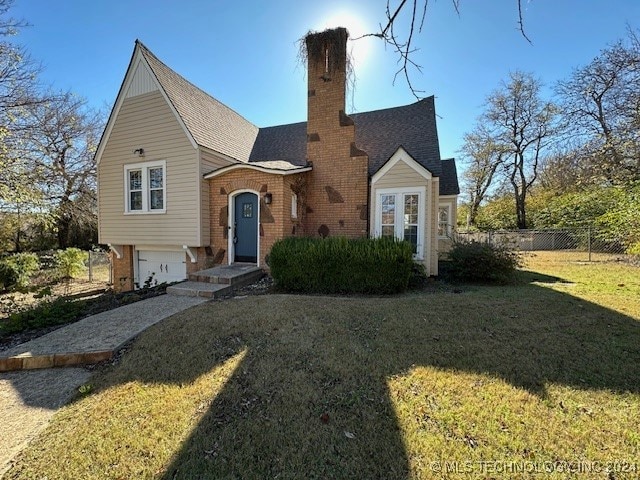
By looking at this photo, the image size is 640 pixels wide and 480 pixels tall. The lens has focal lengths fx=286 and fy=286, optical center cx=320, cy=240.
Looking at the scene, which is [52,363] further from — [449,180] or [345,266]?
[449,180]

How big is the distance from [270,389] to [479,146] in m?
28.8

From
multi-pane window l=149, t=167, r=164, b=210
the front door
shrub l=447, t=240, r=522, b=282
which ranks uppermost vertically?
multi-pane window l=149, t=167, r=164, b=210

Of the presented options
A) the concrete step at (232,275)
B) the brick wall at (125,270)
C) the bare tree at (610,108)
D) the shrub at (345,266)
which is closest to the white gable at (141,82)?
the brick wall at (125,270)

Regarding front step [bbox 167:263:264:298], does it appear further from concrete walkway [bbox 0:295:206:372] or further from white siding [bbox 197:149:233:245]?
white siding [bbox 197:149:233:245]

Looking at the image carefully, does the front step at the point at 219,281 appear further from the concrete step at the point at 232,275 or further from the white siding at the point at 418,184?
the white siding at the point at 418,184

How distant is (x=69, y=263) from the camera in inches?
578

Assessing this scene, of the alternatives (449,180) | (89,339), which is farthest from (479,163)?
(89,339)

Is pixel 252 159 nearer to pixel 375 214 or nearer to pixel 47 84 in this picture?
pixel 375 214

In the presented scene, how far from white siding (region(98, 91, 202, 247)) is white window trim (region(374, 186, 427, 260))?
19.4 ft

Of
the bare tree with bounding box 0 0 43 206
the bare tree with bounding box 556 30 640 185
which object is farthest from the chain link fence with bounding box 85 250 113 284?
the bare tree with bounding box 556 30 640 185

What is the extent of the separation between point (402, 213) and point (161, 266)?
9049mm

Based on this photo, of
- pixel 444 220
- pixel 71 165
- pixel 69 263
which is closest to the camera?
pixel 444 220

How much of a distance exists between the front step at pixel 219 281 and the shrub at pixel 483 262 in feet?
19.4

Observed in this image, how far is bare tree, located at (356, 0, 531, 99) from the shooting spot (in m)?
2.73
